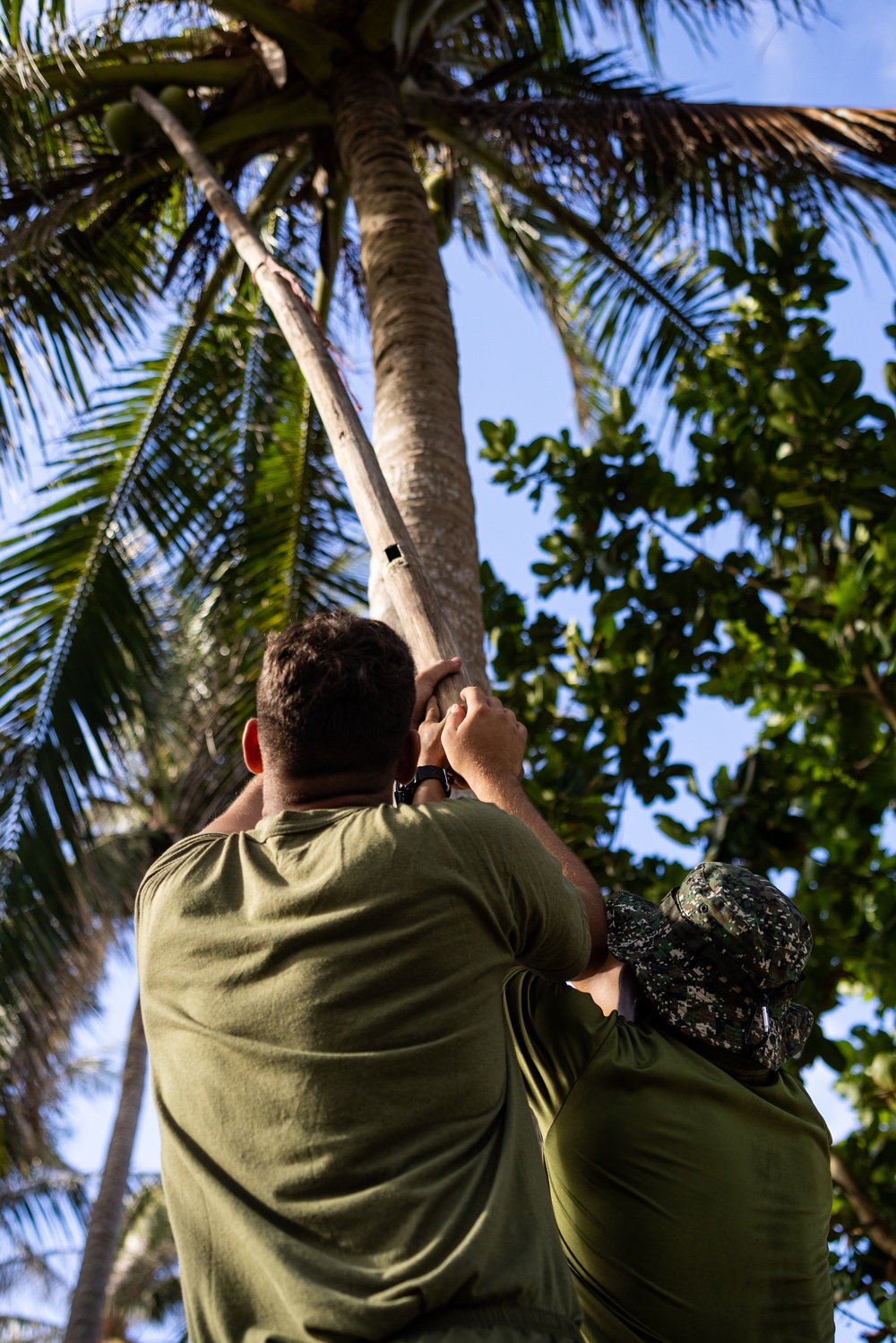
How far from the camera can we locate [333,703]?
170 cm

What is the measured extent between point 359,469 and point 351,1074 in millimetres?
1410

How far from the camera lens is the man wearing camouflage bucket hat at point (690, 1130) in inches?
69.0

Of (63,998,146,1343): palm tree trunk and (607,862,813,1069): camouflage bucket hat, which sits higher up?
(607,862,813,1069): camouflage bucket hat

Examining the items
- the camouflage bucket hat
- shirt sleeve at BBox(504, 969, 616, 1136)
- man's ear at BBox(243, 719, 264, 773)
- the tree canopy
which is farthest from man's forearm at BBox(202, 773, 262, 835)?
the tree canopy

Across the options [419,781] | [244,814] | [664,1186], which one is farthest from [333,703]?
[664,1186]

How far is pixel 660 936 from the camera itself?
6.27 feet

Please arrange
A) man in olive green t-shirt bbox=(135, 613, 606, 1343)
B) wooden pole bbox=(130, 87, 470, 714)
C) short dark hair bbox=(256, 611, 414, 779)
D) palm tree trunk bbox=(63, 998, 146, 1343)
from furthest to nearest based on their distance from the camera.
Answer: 1. palm tree trunk bbox=(63, 998, 146, 1343)
2. wooden pole bbox=(130, 87, 470, 714)
3. short dark hair bbox=(256, 611, 414, 779)
4. man in olive green t-shirt bbox=(135, 613, 606, 1343)

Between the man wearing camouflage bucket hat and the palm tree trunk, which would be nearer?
the man wearing camouflage bucket hat

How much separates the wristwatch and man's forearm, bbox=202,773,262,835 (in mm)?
222

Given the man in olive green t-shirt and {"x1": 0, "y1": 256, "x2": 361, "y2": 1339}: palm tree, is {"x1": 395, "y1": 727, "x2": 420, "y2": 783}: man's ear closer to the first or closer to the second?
the man in olive green t-shirt

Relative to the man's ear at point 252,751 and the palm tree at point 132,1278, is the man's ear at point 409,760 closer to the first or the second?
the man's ear at point 252,751

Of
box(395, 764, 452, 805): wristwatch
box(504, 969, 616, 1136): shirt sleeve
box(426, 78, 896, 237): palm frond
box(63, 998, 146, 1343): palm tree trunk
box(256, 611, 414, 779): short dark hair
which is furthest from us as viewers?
box(63, 998, 146, 1343): palm tree trunk

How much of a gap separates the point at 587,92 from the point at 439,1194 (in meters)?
5.01

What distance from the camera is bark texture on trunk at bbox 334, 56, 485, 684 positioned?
307 cm
